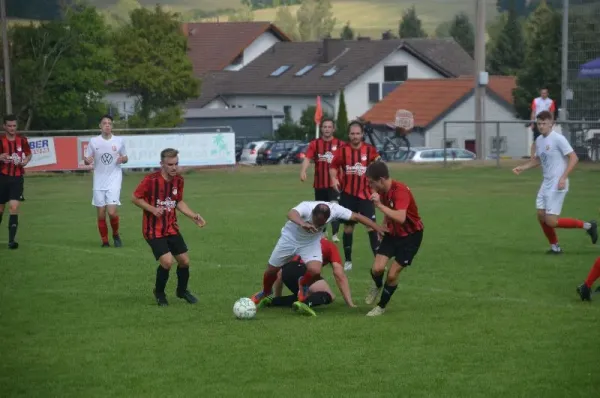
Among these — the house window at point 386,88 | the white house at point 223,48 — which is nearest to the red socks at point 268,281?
the white house at point 223,48

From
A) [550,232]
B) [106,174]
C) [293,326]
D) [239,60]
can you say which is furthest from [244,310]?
[239,60]

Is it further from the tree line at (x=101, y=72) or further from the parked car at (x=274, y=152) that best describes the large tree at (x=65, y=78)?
the parked car at (x=274, y=152)

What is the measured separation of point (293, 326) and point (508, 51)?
71188 mm

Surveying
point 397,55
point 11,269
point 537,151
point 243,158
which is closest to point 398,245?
point 537,151

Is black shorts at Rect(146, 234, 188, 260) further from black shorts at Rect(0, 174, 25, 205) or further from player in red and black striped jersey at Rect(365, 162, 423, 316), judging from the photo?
black shorts at Rect(0, 174, 25, 205)

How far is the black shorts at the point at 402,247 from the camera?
11.0m

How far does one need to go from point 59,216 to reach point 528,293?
1381cm

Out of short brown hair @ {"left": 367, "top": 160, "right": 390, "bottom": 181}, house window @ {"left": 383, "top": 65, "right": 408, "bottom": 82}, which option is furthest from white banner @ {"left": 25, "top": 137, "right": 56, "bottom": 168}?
house window @ {"left": 383, "top": 65, "right": 408, "bottom": 82}

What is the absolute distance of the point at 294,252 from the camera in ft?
37.2

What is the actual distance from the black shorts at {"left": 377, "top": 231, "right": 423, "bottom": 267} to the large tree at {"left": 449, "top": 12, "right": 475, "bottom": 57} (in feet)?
265

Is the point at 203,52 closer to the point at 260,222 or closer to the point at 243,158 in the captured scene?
the point at 243,158

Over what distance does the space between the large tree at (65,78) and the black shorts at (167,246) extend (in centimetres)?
775

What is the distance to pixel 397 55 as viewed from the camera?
76312 mm

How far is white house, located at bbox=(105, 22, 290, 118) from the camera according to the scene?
159ft
